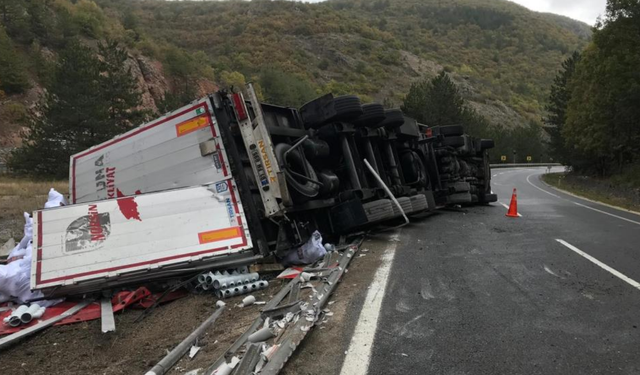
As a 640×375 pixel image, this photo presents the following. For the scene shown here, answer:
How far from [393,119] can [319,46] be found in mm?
85611

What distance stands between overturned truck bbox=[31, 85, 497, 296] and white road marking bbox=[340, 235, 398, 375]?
152cm

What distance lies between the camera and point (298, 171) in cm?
666

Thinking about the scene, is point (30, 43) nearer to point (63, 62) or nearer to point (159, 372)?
point (63, 62)

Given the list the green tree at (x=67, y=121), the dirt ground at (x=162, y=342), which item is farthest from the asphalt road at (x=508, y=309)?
the green tree at (x=67, y=121)

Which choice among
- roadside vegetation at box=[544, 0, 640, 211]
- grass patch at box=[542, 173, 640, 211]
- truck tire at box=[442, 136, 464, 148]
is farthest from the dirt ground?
roadside vegetation at box=[544, 0, 640, 211]

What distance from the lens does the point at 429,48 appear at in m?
121

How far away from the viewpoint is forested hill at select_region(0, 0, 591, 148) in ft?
166

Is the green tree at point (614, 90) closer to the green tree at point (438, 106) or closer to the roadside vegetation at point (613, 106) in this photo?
the roadside vegetation at point (613, 106)

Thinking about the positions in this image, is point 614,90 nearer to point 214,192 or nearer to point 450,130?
point 450,130

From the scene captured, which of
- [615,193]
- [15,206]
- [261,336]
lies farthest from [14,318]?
[615,193]

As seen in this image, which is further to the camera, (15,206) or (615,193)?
(615,193)

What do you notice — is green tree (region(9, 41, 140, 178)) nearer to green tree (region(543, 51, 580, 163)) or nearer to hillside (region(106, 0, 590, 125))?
hillside (region(106, 0, 590, 125))

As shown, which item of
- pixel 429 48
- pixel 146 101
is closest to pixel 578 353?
pixel 146 101

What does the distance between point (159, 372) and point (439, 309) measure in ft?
7.88
